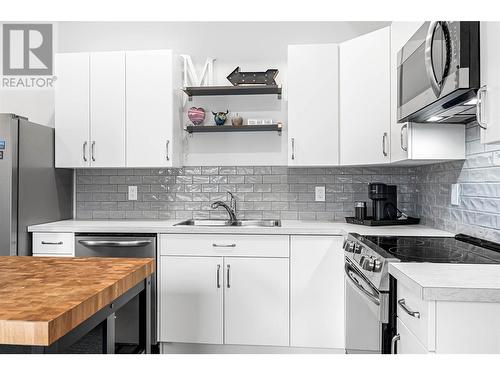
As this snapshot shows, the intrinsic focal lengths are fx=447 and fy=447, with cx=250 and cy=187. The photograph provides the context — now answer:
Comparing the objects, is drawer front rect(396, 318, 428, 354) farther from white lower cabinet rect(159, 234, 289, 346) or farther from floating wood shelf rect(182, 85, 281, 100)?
floating wood shelf rect(182, 85, 281, 100)

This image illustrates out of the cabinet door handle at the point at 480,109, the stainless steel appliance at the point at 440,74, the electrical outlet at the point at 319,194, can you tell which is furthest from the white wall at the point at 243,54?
the cabinet door handle at the point at 480,109

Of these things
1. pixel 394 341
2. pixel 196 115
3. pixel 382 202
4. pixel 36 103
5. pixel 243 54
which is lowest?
pixel 394 341

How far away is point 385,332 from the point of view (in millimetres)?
1719

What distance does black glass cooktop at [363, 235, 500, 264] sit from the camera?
1.75 meters

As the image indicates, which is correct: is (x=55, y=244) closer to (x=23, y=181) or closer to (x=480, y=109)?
(x=23, y=181)

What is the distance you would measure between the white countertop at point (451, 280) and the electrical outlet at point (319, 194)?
1844 millimetres

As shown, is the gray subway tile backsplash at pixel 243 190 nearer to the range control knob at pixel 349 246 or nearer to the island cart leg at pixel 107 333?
the range control knob at pixel 349 246

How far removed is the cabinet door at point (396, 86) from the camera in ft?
8.19

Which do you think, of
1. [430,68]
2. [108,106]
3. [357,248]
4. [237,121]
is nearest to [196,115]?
[237,121]

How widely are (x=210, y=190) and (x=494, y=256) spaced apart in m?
2.20

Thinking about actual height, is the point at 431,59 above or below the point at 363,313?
above

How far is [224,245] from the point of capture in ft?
9.48

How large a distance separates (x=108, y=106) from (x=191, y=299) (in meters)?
1.52

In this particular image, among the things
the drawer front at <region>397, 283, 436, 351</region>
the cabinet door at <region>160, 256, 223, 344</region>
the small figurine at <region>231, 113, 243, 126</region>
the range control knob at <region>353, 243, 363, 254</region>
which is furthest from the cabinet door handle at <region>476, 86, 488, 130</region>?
the small figurine at <region>231, 113, 243, 126</region>
